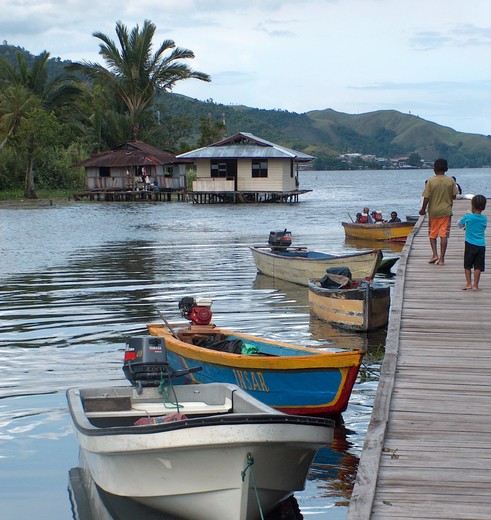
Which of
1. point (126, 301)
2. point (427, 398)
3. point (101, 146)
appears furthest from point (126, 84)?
point (427, 398)

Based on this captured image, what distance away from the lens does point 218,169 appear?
58781mm

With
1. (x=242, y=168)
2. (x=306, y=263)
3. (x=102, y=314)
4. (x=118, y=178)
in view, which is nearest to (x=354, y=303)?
(x=102, y=314)

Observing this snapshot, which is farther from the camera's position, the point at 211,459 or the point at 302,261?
the point at 302,261

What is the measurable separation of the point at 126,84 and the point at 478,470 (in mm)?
61657

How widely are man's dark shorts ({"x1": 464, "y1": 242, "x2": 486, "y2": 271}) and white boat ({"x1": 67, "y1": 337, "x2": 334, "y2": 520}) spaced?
5699 millimetres

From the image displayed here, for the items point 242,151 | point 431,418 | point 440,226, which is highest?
point 242,151

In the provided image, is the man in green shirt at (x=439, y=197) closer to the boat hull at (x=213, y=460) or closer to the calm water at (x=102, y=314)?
the calm water at (x=102, y=314)

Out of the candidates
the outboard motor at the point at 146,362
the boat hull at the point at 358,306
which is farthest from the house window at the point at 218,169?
the outboard motor at the point at 146,362

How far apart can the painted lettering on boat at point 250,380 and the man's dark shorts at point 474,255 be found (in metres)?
4.13

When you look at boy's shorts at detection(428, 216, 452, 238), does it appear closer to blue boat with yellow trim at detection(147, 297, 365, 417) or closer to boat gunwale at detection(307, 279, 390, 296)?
boat gunwale at detection(307, 279, 390, 296)

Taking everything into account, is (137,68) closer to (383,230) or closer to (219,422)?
(383,230)

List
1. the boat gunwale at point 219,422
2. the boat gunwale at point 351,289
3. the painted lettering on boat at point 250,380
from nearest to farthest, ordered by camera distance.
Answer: the boat gunwale at point 219,422, the painted lettering on boat at point 250,380, the boat gunwale at point 351,289

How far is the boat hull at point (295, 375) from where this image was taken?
9211 mm

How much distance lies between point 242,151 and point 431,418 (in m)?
50.0
